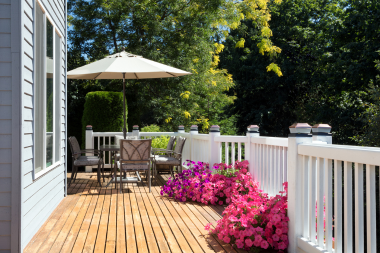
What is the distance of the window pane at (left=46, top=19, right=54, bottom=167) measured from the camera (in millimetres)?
3857

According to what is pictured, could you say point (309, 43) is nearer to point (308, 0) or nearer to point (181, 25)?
point (308, 0)

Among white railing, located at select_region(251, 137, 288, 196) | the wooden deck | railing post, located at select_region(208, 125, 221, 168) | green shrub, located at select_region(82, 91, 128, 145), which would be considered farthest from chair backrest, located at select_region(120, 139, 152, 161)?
green shrub, located at select_region(82, 91, 128, 145)

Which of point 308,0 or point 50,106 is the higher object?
point 308,0

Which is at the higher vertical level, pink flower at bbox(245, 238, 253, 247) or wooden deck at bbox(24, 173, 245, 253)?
pink flower at bbox(245, 238, 253, 247)

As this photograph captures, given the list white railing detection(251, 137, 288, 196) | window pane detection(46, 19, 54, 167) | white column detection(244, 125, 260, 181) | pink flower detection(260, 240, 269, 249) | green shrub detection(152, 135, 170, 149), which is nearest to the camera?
pink flower detection(260, 240, 269, 249)

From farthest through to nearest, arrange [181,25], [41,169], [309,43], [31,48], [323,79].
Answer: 1. [309,43]
2. [323,79]
3. [181,25]
4. [41,169]
5. [31,48]

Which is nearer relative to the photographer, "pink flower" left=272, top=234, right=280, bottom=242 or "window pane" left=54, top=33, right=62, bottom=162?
"pink flower" left=272, top=234, right=280, bottom=242

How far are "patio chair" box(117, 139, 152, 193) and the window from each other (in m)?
1.01

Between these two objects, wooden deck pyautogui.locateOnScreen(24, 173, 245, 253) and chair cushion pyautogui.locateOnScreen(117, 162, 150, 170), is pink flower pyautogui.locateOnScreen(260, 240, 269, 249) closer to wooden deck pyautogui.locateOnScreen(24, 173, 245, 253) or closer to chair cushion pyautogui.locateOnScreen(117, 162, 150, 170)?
wooden deck pyautogui.locateOnScreen(24, 173, 245, 253)

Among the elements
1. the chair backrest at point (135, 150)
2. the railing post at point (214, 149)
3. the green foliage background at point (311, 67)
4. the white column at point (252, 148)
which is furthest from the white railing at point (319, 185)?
the green foliage background at point (311, 67)

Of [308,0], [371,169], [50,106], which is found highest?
[308,0]

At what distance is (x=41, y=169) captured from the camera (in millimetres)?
3547

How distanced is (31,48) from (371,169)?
2.82 metres
